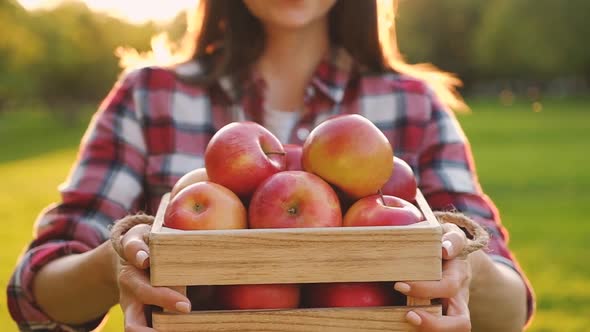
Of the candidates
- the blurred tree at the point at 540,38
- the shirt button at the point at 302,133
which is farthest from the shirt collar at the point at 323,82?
the blurred tree at the point at 540,38

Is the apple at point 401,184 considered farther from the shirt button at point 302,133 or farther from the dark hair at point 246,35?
the dark hair at point 246,35

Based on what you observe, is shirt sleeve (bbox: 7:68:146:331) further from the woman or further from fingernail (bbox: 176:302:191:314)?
fingernail (bbox: 176:302:191:314)

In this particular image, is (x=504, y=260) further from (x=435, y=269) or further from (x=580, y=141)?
(x=580, y=141)

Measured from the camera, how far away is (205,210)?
74.9 inches

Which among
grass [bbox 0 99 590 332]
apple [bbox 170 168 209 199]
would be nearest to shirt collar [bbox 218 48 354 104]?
apple [bbox 170 168 209 199]

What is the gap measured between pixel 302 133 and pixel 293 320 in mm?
1339

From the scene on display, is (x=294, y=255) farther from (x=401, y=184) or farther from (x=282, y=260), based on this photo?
(x=401, y=184)

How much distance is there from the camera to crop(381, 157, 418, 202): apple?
216cm

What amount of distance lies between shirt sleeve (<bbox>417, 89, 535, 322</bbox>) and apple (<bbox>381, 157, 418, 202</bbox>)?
637 millimetres

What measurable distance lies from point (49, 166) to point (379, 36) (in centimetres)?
2168

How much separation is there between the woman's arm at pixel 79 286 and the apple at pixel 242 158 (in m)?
0.45

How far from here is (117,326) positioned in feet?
24.3

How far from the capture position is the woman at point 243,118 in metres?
2.69

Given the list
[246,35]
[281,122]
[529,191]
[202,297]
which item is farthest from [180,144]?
[529,191]
